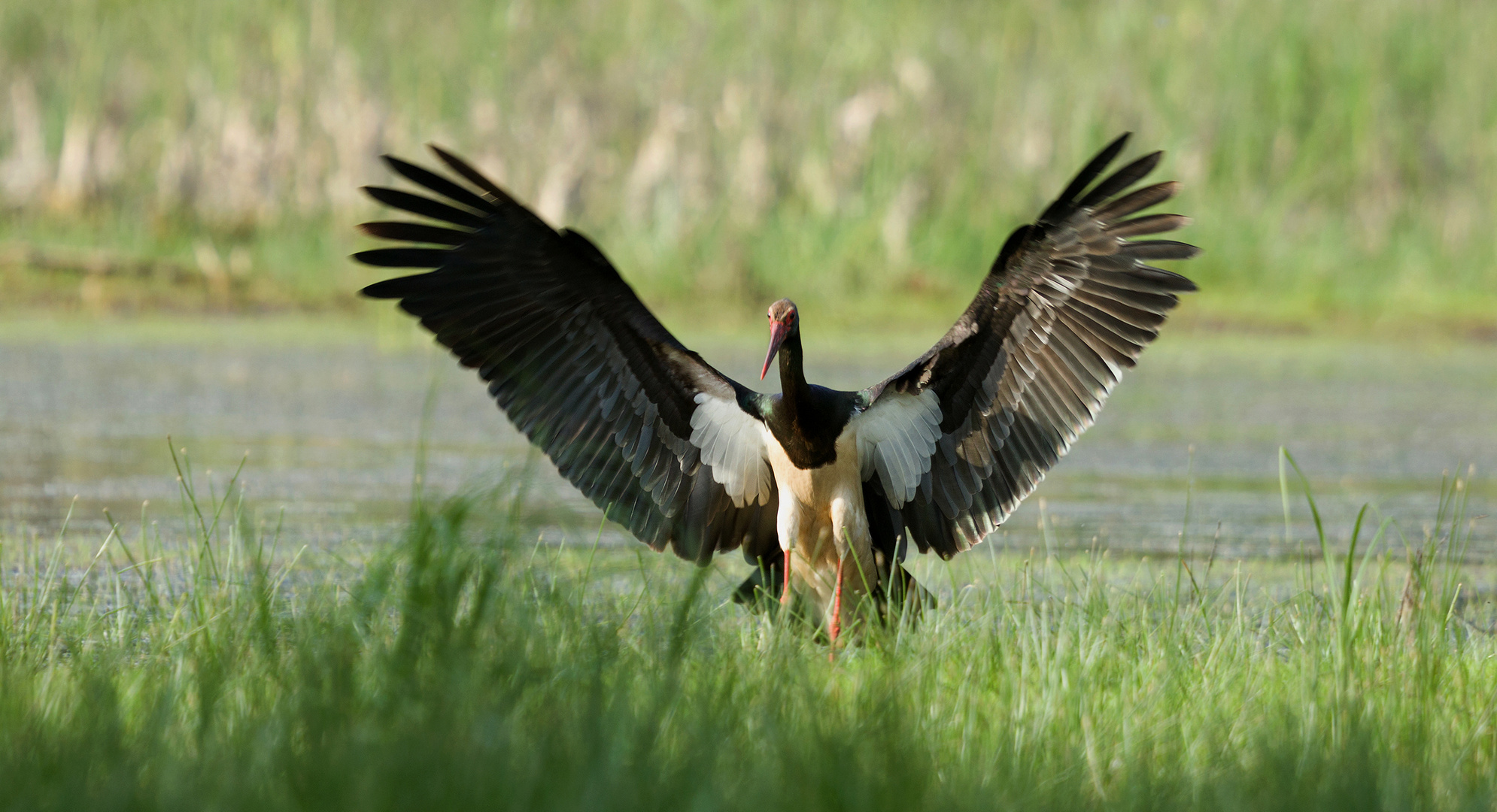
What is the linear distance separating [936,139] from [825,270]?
168cm

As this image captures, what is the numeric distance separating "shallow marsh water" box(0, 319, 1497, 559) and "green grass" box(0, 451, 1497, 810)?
113cm

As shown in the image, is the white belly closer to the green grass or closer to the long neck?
the long neck

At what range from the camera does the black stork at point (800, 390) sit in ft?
14.6

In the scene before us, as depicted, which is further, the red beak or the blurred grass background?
the blurred grass background

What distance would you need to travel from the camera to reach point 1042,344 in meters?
4.54

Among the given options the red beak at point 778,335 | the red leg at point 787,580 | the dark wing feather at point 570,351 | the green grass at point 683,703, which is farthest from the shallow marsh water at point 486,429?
the green grass at point 683,703

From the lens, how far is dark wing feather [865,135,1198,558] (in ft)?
14.5

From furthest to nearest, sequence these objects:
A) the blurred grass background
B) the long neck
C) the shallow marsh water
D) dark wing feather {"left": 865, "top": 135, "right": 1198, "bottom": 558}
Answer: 1. the blurred grass background
2. the shallow marsh water
3. the long neck
4. dark wing feather {"left": 865, "top": 135, "right": 1198, "bottom": 558}

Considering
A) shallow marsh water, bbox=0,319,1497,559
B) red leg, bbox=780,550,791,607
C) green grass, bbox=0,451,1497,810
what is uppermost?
shallow marsh water, bbox=0,319,1497,559

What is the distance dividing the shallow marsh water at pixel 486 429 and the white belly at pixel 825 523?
0.63m

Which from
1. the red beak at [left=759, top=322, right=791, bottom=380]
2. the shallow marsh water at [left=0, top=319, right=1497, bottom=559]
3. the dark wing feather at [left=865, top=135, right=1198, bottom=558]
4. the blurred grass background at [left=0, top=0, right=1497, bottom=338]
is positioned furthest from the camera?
the blurred grass background at [left=0, top=0, right=1497, bottom=338]

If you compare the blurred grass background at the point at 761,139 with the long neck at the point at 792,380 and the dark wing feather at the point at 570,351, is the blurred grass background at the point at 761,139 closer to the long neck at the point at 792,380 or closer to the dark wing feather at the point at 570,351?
the dark wing feather at the point at 570,351

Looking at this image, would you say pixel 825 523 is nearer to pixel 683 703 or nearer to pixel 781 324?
pixel 781 324

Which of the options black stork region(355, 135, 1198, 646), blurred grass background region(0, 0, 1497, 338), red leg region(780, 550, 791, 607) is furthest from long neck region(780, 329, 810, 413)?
blurred grass background region(0, 0, 1497, 338)
